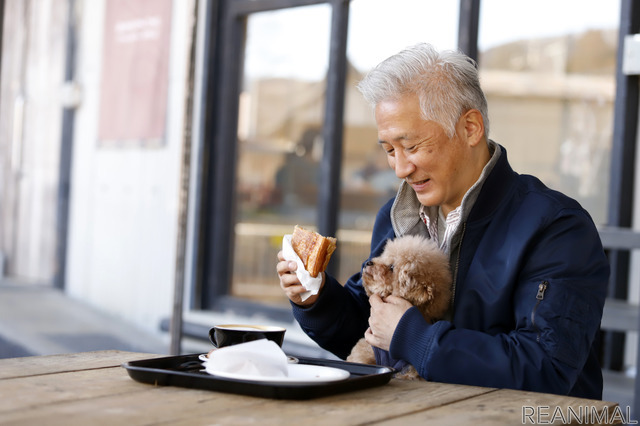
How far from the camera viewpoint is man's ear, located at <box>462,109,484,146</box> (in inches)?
86.5

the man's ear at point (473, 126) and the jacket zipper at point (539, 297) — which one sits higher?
the man's ear at point (473, 126)

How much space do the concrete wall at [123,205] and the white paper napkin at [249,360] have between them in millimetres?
3513

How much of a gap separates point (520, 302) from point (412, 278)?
1.07 feet

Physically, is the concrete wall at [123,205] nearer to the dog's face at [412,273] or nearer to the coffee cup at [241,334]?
the dog's face at [412,273]

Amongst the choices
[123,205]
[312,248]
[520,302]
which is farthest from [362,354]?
[123,205]

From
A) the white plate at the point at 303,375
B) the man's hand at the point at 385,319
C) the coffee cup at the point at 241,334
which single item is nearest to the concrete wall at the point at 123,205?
the man's hand at the point at 385,319

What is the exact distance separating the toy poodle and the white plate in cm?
54

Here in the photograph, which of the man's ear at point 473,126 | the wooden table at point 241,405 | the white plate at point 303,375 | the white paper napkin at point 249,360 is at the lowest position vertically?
the wooden table at point 241,405

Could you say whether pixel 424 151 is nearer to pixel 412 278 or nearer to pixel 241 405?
pixel 412 278

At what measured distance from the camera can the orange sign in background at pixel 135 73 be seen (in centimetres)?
560

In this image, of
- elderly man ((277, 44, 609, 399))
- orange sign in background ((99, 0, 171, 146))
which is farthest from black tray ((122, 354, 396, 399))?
orange sign in background ((99, 0, 171, 146))

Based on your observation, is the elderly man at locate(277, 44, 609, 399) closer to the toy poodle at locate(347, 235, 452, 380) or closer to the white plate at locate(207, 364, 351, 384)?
the toy poodle at locate(347, 235, 452, 380)

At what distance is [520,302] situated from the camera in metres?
1.93

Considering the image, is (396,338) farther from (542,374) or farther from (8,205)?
(8,205)
